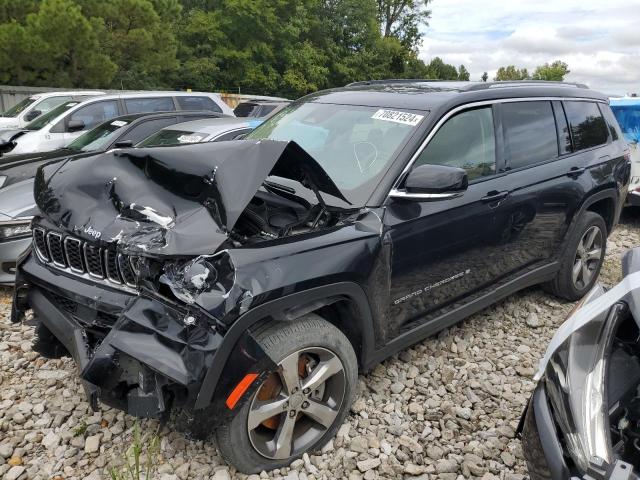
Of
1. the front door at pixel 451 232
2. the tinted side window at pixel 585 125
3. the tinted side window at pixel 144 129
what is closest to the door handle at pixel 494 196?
the front door at pixel 451 232

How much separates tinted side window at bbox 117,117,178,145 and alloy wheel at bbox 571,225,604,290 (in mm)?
5227

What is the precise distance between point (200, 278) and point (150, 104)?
818cm

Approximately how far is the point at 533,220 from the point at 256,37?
30022mm

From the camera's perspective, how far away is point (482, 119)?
11.0 ft

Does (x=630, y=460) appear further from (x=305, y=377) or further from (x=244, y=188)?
(x=244, y=188)

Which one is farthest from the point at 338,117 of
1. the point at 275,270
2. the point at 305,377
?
the point at 305,377

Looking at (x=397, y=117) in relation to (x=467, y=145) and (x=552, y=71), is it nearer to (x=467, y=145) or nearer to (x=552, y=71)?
(x=467, y=145)

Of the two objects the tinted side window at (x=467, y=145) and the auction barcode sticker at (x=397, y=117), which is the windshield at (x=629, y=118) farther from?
the auction barcode sticker at (x=397, y=117)

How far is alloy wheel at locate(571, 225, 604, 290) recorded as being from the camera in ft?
14.2

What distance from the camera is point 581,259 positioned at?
4.39 metres

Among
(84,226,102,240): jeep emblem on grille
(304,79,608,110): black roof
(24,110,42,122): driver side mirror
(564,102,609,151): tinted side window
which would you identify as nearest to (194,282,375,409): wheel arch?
(84,226,102,240): jeep emblem on grille

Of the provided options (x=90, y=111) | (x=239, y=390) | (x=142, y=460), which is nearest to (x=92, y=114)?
(x=90, y=111)

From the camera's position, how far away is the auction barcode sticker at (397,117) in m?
3.02

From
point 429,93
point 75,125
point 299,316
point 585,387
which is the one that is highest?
point 429,93
